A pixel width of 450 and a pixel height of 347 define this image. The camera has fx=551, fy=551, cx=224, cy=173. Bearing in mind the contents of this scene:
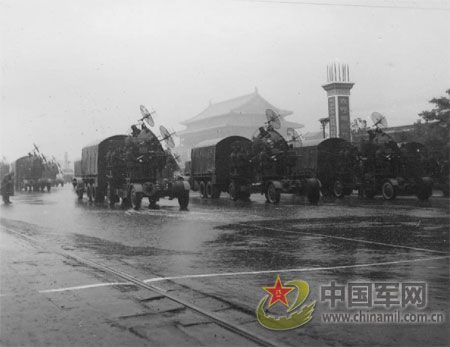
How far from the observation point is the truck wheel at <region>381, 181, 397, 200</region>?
72.3 feet

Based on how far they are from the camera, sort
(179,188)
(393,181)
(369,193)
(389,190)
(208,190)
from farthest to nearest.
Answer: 1. (208,190)
2. (369,193)
3. (389,190)
4. (393,181)
5. (179,188)

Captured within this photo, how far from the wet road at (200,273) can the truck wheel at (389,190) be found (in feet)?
28.4

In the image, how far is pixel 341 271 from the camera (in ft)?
22.1

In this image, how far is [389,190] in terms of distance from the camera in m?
22.4

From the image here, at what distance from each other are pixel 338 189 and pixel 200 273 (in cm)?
1882

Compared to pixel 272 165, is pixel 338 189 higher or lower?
lower

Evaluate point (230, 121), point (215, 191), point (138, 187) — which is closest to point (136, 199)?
point (138, 187)

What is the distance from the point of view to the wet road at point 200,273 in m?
4.24

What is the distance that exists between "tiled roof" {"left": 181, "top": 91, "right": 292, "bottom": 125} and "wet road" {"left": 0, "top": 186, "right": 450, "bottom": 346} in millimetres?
44643

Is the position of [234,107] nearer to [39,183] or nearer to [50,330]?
[39,183]

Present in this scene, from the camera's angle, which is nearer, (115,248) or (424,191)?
(115,248)

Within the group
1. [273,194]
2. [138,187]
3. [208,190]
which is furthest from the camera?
[208,190]

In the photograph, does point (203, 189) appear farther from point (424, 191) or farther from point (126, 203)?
point (424, 191)

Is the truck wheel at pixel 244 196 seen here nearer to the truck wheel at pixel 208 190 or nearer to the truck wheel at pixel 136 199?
the truck wheel at pixel 208 190
